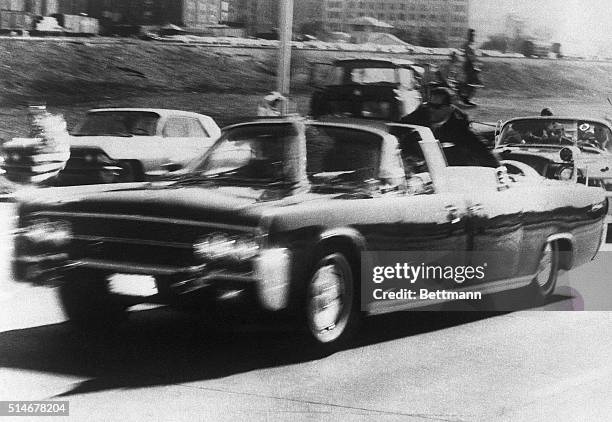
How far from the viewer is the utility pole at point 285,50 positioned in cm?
484

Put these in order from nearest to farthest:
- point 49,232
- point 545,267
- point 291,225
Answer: point 291,225 → point 49,232 → point 545,267

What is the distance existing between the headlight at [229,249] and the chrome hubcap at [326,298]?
0.41m

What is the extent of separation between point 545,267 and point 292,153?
1746 millimetres

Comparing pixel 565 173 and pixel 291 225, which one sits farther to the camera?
pixel 565 173

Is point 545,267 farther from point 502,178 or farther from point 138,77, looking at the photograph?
point 138,77

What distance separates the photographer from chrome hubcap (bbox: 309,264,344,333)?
186 inches

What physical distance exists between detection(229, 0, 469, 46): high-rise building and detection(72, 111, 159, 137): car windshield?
65 centimetres

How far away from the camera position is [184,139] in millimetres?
4895

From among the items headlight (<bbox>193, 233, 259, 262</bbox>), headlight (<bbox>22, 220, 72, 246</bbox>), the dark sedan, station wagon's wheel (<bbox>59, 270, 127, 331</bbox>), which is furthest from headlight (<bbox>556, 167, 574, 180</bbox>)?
headlight (<bbox>22, 220, 72, 246</bbox>)

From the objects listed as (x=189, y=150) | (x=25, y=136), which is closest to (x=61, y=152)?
(x=25, y=136)

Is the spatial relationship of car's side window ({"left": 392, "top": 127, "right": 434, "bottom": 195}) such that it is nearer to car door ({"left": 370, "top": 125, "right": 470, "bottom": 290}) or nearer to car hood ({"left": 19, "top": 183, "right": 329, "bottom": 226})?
car door ({"left": 370, "top": 125, "right": 470, "bottom": 290})

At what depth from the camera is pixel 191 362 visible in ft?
15.7

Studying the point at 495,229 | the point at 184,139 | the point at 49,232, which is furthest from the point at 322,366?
the point at 49,232
